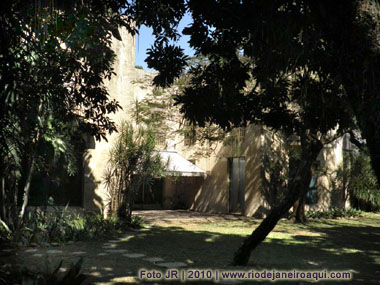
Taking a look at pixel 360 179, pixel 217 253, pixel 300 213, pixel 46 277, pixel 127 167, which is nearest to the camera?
pixel 46 277

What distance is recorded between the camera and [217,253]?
8.82 meters

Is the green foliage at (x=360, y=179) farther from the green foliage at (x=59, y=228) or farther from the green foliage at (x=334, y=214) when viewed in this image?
the green foliage at (x=59, y=228)

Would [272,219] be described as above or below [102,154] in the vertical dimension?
below

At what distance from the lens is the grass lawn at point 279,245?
766cm

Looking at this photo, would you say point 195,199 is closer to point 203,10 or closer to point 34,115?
point 34,115

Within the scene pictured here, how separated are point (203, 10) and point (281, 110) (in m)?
2.72

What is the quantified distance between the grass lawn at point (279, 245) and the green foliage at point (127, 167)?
1175mm

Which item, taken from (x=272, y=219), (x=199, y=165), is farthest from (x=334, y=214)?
(x=272, y=219)

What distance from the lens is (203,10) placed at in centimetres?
627

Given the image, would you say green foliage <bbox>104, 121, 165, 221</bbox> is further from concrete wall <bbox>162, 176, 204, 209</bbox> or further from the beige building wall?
concrete wall <bbox>162, 176, 204, 209</bbox>

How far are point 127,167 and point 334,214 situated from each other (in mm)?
10130

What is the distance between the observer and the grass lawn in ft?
25.1

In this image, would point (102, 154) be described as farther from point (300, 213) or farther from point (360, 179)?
point (360, 179)

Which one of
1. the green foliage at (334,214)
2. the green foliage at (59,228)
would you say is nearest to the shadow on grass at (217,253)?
the green foliage at (59,228)
